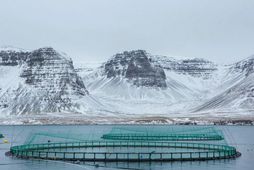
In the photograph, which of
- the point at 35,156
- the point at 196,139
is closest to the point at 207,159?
the point at 35,156

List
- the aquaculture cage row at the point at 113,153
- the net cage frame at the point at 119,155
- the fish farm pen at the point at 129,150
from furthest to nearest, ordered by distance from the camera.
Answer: the fish farm pen at the point at 129,150
the aquaculture cage row at the point at 113,153
the net cage frame at the point at 119,155

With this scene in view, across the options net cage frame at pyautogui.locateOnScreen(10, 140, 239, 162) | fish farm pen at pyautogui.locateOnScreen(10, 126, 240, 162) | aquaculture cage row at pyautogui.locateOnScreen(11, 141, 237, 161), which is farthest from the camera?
fish farm pen at pyautogui.locateOnScreen(10, 126, 240, 162)

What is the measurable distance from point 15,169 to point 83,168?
11547 mm

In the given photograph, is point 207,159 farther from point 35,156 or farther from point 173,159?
point 35,156

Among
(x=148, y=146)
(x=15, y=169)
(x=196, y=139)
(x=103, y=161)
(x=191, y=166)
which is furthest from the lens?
(x=196, y=139)

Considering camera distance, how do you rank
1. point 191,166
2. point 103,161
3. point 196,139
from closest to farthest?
point 191,166 < point 103,161 < point 196,139

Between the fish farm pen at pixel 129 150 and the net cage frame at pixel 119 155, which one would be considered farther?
the fish farm pen at pixel 129 150

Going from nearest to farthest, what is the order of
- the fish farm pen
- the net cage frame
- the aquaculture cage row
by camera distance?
the net cage frame
the aquaculture cage row
the fish farm pen

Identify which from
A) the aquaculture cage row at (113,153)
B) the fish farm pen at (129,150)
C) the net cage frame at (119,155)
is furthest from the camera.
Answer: the fish farm pen at (129,150)

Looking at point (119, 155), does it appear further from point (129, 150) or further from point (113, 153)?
point (129, 150)

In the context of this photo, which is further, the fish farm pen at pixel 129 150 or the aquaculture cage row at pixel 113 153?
the fish farm pen at pixel 129 150

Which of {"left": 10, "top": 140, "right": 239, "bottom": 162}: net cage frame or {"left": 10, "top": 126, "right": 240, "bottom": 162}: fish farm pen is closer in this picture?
{"left": 10, "top": 140, "right": 239, "bottom": 162}: net cage frame

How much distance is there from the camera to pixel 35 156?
11044 cm

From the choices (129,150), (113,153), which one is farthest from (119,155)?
(129,150)
